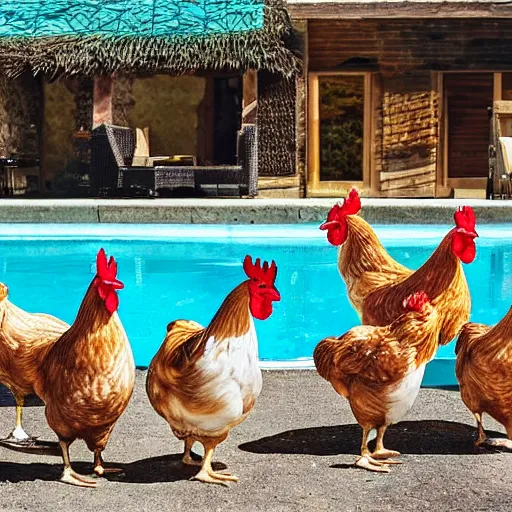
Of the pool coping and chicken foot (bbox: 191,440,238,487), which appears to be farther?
the pool coping

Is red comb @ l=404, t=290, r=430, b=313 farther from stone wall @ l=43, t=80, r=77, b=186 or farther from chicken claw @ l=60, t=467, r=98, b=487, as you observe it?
stone wall @ l=43, t=80, r=77, b=186

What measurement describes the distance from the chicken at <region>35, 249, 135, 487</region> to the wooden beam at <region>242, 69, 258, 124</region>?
1184 centimetres

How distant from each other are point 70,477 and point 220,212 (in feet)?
28.2

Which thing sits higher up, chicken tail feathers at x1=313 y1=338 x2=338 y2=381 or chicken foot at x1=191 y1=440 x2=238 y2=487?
chicken tail feathers at x1=313 y1=338 x2=338 y2=381

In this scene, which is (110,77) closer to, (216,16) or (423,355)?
(216,16)

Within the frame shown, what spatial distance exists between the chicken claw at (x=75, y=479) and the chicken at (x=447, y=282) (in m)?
1.43

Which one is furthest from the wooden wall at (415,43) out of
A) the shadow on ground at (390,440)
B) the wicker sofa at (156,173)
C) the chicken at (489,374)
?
the chicken at (489,374)

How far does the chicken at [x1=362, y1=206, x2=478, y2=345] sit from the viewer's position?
13.4 ft

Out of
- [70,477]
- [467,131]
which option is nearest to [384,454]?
[70,477]

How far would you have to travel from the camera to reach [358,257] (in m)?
4.71

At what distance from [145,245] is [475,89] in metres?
7.50

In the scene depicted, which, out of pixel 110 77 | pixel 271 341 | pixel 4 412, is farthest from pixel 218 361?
pixel 110 77

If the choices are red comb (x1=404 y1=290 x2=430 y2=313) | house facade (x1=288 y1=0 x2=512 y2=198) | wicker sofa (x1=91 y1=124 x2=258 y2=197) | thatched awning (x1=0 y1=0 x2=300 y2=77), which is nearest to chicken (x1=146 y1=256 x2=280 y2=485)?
red comb (x1=404 y1=290 x2=430 y2=313)

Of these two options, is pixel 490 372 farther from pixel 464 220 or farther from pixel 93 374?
pixel 93 374
